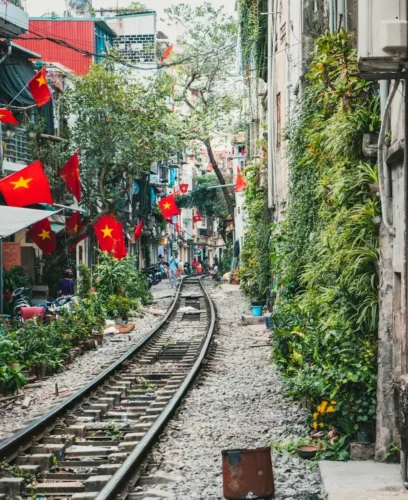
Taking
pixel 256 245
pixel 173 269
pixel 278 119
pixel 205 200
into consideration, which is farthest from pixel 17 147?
pixel 205 200

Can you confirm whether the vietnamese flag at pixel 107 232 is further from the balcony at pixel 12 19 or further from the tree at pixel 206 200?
the tree at pixel 206 200

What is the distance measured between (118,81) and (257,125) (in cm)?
577

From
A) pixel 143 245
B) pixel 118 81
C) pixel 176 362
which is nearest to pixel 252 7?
pixel 118 81

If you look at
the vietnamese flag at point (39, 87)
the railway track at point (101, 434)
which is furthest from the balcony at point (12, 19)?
the railway track at point (101, 434)

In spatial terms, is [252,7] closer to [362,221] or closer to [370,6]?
[362,221]

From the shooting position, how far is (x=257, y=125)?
34531 millimetres

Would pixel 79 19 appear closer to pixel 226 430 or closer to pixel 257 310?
pixel 257 310

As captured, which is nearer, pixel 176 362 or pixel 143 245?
pixel 176 362

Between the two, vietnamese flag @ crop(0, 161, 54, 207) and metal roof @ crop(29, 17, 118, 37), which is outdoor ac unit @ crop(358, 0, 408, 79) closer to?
vietnamese flag @ crop(0, 161, 54, 207)

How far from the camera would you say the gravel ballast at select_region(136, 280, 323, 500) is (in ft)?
25.4

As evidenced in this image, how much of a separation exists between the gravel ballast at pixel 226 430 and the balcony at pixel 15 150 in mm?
11562

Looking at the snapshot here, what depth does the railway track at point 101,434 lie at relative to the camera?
7.66 m

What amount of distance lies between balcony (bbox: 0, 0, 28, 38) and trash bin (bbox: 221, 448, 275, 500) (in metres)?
17.7

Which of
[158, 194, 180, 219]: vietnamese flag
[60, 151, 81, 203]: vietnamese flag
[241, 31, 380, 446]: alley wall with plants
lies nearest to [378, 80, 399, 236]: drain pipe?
[241, 31, 380, 446]: alley wall with plants
